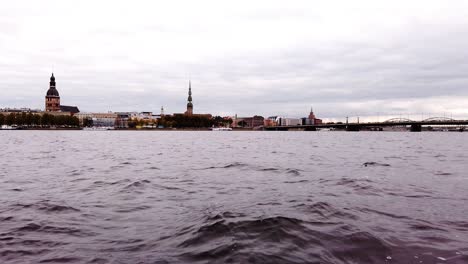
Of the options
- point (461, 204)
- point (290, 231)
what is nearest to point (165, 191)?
point (290, 231)

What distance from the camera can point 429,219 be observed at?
9414 mm

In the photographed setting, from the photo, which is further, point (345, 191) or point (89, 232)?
point (345, 191)

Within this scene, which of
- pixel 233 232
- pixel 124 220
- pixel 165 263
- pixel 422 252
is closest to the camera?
pixel 165 263

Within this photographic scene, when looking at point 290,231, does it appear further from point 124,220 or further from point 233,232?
point 124,220

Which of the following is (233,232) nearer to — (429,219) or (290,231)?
(290,231)

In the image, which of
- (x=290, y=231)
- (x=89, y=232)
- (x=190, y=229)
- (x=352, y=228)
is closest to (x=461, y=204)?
(x=352, y=228)

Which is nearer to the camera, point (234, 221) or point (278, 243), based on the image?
point (278, 243)

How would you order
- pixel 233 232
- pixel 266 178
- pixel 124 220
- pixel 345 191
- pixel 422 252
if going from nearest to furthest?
pixel 422 252
pixel 233 232
pixel 124 220
pixel 345 191
pixel 266 178

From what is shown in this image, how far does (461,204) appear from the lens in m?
11.2

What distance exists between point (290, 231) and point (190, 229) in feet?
7.35

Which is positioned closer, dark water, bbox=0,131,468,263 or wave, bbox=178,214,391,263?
wave, bbox=178,214,391,263

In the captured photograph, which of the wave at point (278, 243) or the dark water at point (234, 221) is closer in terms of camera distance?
the wave at point (278, 243)

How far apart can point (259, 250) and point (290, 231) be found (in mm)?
1427

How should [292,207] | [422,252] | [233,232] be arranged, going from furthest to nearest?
[292,207], [233,232], [422,252]
